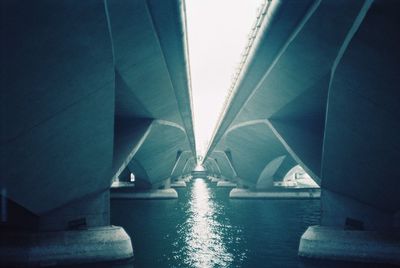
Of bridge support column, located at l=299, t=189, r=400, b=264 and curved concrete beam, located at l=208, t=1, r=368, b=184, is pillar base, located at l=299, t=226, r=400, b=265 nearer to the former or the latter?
bridge support column, located at l=299, t=189, r=400, b=264

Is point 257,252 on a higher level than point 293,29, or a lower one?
lower

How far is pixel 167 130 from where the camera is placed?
3681cm

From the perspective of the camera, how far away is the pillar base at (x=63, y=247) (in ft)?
51.4

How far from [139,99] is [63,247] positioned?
32.9 ft

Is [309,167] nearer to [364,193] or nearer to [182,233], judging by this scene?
[364,193]

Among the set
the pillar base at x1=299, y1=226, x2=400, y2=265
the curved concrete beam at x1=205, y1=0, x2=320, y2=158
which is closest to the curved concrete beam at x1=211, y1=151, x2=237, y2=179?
the curved concrete beam at x1=205, y1=0, x2=320, y2=158

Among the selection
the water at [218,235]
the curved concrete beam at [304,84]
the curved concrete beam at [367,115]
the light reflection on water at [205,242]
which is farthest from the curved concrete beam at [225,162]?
the curved concrete beam at [367,115]

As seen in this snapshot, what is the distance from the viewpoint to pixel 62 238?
16.8 m

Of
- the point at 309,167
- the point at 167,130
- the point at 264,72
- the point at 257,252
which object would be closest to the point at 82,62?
the point at 264,72

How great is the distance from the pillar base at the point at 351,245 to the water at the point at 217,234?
46.2 inches

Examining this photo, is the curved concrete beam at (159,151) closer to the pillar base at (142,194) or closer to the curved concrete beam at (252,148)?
the pillar base at (142,194)

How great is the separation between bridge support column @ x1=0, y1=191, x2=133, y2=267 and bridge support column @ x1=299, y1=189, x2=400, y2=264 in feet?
31.0

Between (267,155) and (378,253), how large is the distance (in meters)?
27.5

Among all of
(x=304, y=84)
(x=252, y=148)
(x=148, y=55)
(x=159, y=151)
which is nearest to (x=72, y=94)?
(x=148, y=55)
